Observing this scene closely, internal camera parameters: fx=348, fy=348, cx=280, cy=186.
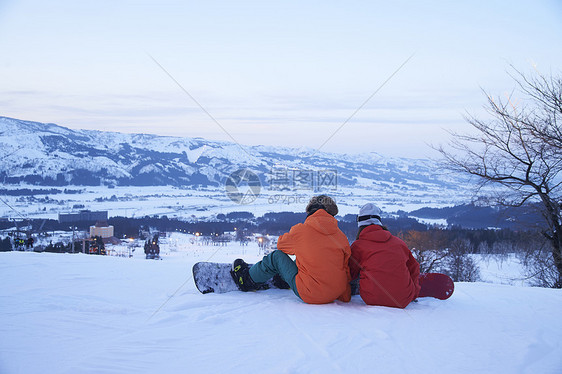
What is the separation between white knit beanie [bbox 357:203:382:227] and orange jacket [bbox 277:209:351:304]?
38 centimetres

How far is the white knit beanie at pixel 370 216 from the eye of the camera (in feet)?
12.1

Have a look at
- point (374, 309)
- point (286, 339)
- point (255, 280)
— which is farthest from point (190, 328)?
point (374, 309)

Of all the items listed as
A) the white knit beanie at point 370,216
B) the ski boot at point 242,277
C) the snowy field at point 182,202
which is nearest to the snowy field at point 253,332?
the ski boot at point 242,277

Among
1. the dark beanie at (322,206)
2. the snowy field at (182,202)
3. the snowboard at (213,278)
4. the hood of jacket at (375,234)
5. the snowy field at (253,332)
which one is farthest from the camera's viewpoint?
the snowy field at (182,202)

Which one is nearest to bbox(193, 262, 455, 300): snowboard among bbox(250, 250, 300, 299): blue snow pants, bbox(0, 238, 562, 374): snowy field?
bbox(0, 238, 562, 374): snowy field

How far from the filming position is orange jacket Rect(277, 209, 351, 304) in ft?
11.0

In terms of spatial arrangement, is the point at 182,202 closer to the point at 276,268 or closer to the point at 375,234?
the point at 276,268

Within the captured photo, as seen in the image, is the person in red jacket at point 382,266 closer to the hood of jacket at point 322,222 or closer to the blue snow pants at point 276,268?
the hood of jacket at point 322,222

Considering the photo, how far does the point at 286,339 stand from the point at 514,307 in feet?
8.78

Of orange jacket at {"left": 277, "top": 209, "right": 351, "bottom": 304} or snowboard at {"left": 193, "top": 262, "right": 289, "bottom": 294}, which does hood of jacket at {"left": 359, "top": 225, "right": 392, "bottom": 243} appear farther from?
snowboard at {"left": 193, "top": 262, "right": 289, "bottom": 294}

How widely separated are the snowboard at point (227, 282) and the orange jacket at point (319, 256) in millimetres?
595

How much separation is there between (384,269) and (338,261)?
0.46 metres

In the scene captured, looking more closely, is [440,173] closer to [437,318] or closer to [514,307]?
[514,307]

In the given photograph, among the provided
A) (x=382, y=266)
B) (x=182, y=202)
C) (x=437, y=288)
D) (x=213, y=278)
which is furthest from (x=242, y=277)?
(x=182, y=202)
